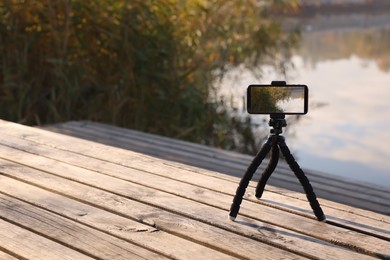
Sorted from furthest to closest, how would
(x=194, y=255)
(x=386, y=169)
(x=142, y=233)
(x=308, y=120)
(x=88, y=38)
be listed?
(x=308, y=120), (x=386, y=169), (x=88, y=38), (x=142, y=233), (x=194, y=255)

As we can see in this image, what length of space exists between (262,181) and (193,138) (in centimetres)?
331

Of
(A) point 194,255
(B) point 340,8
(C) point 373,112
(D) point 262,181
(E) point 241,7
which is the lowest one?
(A) point 194,255

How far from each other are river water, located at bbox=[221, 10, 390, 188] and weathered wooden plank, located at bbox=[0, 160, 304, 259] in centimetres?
184

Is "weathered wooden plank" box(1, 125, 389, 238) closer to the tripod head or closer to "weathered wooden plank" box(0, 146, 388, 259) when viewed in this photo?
"weathered wooden plank" box(0, 146, 388, 259)

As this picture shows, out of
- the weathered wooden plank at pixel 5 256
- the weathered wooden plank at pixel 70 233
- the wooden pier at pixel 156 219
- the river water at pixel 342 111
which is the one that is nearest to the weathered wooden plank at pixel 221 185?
the wooden pier at pixel 156 219

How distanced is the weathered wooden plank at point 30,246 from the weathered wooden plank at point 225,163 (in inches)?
66.8

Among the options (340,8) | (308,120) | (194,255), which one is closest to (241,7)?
(308,120)

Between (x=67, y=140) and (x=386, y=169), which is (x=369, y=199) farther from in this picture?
(x=386, y=169)

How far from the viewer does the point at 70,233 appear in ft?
6.42

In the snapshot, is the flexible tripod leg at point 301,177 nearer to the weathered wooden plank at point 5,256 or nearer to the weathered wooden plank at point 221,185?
the weathered wooden plank at point 221,185

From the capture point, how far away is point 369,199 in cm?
322

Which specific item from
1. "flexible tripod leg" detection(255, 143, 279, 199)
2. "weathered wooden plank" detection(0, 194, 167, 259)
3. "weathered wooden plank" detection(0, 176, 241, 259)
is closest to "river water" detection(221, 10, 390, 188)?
"flexible tripod leg" detection(255, 143, 279, 199)

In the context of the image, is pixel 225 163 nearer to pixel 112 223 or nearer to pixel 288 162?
pixel 288 162

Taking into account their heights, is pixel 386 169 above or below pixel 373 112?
below
